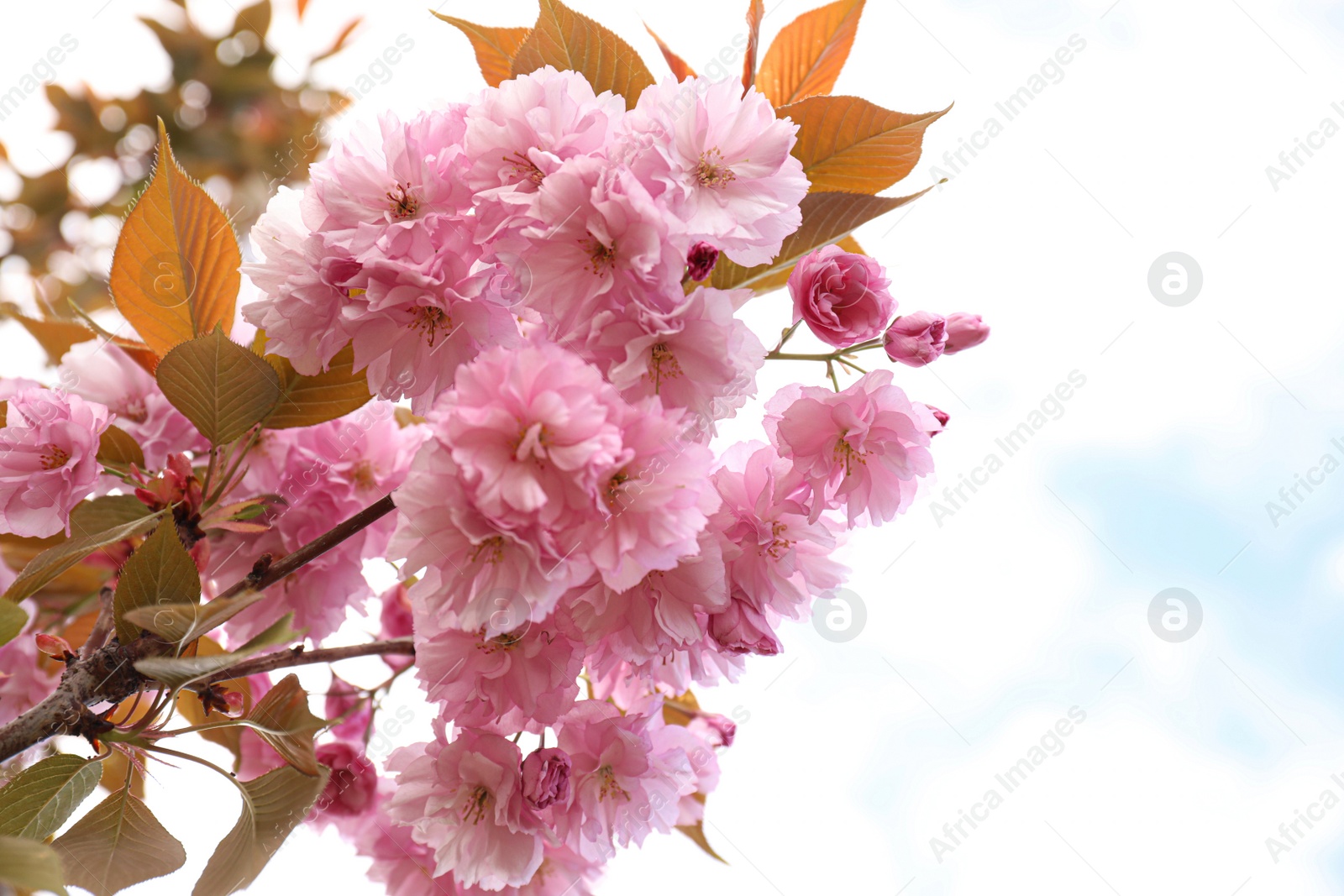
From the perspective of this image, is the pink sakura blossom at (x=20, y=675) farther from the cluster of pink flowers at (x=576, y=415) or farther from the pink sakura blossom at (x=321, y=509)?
the cluster of pink flowers at (x=576, y=415)

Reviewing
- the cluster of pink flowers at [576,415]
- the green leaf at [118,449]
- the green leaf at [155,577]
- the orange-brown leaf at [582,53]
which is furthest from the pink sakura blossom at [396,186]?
the green leaf at [118,449]

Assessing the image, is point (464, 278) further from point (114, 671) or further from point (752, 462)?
point (114, 671)

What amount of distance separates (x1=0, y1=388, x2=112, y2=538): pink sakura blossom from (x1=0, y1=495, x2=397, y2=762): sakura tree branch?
0.14 meters

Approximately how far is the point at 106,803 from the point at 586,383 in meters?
0.50

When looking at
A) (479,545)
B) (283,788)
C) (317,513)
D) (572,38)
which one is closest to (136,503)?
(317,513)

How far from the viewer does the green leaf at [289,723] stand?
25.0 inches

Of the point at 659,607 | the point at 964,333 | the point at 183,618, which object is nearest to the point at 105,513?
the point at 183,618

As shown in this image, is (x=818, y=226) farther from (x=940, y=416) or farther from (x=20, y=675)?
(x=20, y=675)

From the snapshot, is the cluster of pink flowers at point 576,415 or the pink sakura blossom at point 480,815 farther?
the pink sakura blossom at point 480,815

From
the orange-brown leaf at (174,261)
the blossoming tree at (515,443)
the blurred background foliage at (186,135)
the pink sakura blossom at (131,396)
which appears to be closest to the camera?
the blossoming tree at (515,443)

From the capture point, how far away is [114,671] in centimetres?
63

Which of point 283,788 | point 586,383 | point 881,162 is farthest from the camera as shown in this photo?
point 881,162

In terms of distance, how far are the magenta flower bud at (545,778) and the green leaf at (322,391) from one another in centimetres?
31

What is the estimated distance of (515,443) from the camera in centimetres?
53
